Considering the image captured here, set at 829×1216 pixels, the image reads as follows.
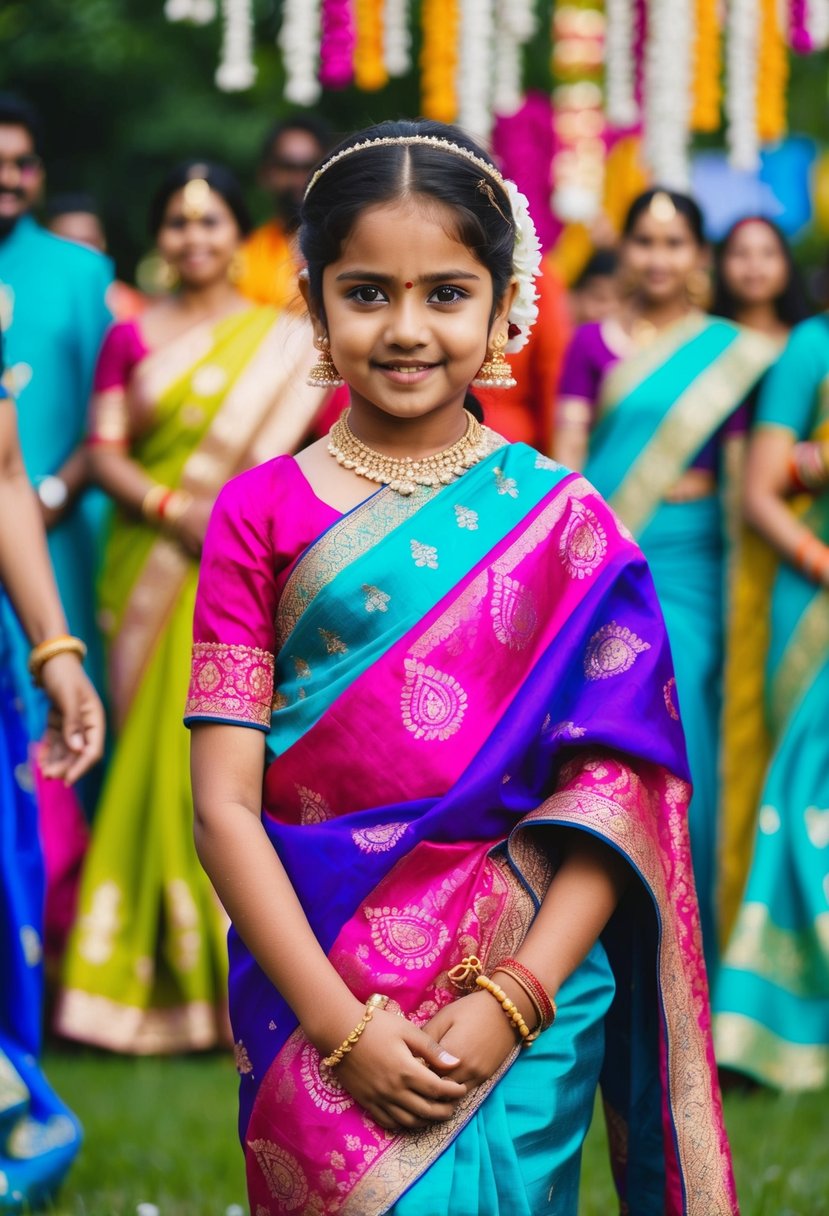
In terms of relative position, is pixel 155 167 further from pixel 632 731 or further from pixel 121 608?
pixel 632 731

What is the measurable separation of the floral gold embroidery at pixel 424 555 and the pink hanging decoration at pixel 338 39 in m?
5.83

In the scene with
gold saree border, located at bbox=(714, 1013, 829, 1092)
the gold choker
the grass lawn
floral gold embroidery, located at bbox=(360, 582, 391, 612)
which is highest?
the gold choker

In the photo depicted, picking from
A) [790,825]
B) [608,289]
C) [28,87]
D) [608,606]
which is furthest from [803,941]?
[28,87]

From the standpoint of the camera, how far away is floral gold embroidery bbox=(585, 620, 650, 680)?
2.46 metres

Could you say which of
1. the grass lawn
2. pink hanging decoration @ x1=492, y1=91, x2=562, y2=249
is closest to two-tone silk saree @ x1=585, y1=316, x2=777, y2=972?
the grass lawn

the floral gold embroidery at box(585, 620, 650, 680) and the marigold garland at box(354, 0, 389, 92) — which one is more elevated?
the marigold garland at box(354, 0, 389, 92)

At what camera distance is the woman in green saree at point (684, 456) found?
18.2ft

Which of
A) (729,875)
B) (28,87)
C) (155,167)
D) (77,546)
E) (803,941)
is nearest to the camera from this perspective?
(803,941)

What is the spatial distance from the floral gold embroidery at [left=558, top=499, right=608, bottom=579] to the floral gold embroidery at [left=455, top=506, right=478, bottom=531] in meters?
0.12

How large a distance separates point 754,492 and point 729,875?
110cm

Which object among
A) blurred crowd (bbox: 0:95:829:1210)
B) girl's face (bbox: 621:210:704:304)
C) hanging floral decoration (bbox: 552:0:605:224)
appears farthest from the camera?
hanging floral decoration (bbox: 552:0:605:224)

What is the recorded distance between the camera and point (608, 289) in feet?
27.9

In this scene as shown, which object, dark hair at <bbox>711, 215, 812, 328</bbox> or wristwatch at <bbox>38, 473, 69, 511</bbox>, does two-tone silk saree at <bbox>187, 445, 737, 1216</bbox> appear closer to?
wristwatch at <bbox>38, 473, 69, 511</bbox>

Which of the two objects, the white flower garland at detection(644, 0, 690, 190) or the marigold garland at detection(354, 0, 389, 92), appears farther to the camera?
the white flower garland at detection(644, 0, 690, 190)
